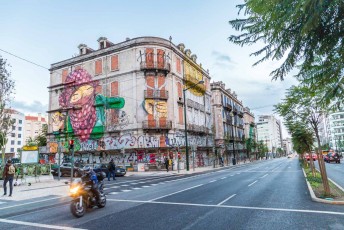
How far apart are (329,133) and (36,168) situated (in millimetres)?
127817

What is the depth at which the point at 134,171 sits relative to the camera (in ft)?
106

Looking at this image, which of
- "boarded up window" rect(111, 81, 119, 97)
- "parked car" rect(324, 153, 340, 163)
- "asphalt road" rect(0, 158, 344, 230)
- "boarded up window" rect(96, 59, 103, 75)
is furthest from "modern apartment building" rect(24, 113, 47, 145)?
"asphalt road" rect(0, 158, 344, 230)

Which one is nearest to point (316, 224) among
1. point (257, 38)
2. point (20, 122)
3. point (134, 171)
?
point (257, 38)

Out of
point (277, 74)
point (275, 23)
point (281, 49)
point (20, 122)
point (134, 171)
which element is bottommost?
point (134, 171)

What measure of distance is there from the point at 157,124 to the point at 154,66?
7.86 metres

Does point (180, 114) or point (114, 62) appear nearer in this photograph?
point (114, 62)

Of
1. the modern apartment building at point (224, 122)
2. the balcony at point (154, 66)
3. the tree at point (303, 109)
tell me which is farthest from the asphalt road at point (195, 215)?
the modern apartment building at point (224, 122)

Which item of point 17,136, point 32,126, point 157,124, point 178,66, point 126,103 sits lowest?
point 157,124

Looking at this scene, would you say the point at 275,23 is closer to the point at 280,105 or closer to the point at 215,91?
the point at 280,105

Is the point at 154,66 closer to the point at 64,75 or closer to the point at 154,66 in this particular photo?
the point at 154,66

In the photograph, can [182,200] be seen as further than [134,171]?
No

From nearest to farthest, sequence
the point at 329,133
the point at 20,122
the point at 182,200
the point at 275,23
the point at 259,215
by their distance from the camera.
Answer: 1. the point at 275,23
2. the point at 259,215
3. the point at 182,200
4. the point at 20,122
5. the point at 329,133

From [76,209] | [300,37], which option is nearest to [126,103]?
[76,209]

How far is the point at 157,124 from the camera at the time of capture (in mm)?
33062
